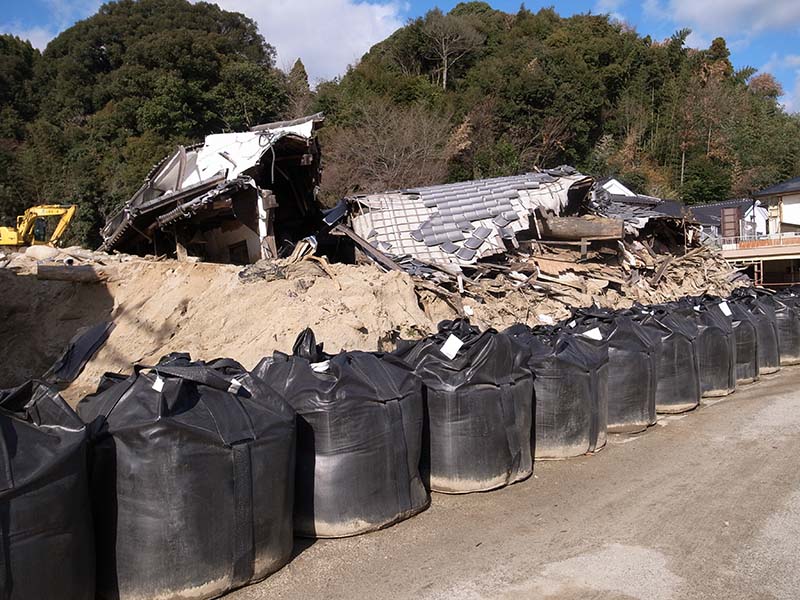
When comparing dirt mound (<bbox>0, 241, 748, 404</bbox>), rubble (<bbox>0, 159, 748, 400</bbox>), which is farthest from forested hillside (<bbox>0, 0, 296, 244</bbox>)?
dirt mound (<bbox>0, 241, 748, 404</bbox>)

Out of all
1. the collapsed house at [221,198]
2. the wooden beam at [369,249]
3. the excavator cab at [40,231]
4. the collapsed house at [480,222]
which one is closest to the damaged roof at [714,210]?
the collapsed house at [480,222]

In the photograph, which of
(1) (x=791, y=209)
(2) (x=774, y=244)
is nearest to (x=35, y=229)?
(2) (x=774, y=244)

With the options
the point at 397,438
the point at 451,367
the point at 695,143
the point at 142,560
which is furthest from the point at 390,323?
the point at 695,143

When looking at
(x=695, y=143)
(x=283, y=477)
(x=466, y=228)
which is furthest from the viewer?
(x=695, y=143)

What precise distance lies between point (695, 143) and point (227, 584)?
140 ft

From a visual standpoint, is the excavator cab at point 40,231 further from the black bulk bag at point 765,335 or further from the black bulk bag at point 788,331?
the black bulk bag at point 788,331

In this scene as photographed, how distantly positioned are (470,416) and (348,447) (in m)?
1.05

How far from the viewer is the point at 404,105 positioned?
97.5ft

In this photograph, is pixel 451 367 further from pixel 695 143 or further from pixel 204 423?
pixel 695 143

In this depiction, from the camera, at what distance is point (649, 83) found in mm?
39938

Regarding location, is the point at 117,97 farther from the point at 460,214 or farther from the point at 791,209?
the point at 791,209

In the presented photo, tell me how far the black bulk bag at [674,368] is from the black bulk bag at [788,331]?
4.02 metres

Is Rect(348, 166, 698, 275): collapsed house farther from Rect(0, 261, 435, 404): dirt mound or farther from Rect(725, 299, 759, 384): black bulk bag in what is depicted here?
Rect(725, 299, 759, 384): black bulk bag

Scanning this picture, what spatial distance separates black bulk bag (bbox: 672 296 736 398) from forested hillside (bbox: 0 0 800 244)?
58.9 feet
